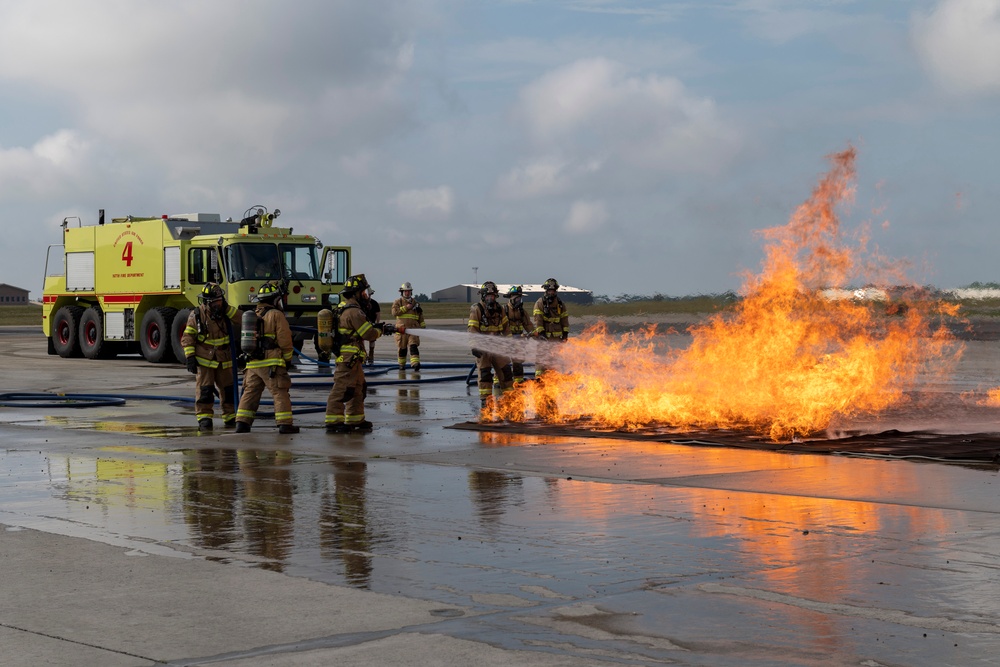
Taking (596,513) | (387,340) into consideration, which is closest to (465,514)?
(596,513)

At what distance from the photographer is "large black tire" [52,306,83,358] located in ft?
99.8

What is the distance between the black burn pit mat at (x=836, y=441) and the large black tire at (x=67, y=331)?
61.8 ft

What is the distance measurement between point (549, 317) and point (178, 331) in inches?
403

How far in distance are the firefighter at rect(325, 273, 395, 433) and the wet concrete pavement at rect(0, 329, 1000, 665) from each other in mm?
1372

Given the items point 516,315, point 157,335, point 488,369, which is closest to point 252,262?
point 157,335

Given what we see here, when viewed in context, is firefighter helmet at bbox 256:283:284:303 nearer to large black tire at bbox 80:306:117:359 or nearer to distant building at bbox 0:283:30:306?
large black tire at bbox 80:306:117:359

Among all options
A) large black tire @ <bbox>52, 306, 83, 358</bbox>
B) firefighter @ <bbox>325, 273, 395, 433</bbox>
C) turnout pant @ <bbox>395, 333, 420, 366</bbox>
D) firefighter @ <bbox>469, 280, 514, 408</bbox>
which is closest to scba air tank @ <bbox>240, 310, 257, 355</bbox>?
firefighter @ <bbox>325, 273, 395, 433</bbox>

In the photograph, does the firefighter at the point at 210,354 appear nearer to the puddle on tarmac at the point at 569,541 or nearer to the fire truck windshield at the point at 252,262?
the puddle on tarmac at the point at 569,541

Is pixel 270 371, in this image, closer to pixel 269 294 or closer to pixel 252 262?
pixel 269 294

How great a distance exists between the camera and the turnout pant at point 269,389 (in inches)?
546

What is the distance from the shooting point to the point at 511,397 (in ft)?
56.4

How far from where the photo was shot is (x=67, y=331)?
3083cm

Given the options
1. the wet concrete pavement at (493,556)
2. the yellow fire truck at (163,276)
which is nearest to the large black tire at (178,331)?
the yellow fire truck at (163,276)

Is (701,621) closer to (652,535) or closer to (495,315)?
(652,535)
